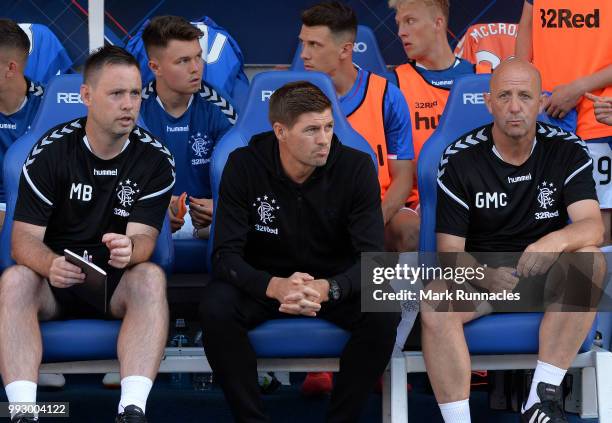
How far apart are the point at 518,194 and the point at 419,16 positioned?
1573 mm

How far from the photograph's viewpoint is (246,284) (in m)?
3.32

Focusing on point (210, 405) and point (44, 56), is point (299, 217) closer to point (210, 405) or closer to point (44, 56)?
point (210, 405)

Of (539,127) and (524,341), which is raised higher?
(539,127)

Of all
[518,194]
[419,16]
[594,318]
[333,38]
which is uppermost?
[419,16]

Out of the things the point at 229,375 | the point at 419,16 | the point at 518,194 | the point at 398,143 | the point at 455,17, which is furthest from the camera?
the point at 455,17

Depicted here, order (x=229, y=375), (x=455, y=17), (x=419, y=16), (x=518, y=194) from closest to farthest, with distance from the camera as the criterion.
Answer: (x=229, y=375)
(x=518, y=194)
(x=419, y=16)
(x=455, y=17)

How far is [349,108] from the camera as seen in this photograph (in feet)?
14.2

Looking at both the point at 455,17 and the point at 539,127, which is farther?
the point at 455,17

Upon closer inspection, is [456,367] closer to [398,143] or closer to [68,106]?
[398,143]

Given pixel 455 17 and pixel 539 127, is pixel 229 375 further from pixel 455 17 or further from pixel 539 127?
pixel 455 17

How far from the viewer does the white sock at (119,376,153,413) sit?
3.11m

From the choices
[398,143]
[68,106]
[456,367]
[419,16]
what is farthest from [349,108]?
[456,367]

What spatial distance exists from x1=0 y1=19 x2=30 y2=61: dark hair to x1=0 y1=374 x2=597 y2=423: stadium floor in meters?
1.41

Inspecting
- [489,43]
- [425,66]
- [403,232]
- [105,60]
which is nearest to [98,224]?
[105,60]
